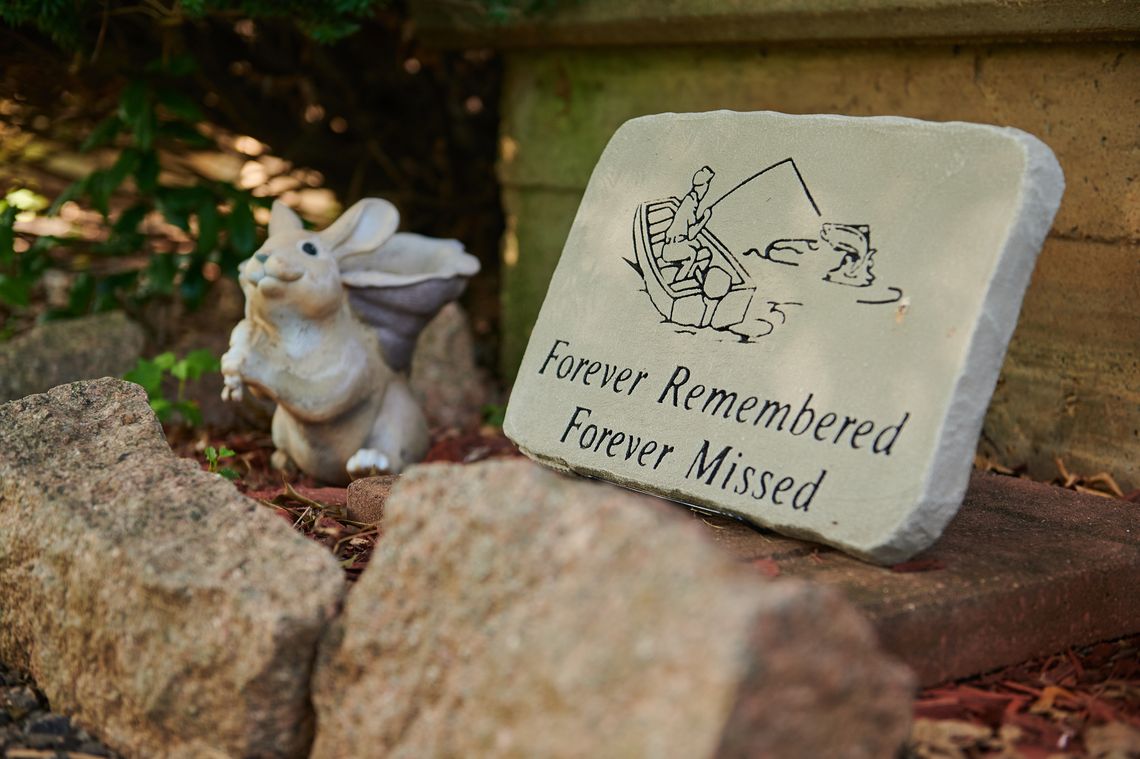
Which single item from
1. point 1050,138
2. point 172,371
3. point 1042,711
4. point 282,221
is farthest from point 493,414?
point 1042,711

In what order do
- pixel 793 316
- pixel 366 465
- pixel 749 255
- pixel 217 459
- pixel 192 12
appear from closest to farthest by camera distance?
pixel 793 316, pixel 749 255, pixel 217 459, pixel 366 465, pixel 192 12

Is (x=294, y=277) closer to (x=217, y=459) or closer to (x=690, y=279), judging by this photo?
(x=217, y=459)

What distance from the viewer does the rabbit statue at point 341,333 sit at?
298cm

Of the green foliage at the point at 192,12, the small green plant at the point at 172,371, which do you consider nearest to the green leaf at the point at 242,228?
the small green plant at the point at 172,371

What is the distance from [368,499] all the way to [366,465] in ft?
1.41

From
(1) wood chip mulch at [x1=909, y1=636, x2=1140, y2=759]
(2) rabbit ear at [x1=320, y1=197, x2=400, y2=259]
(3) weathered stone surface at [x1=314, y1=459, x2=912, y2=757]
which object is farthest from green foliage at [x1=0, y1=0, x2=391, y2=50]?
(1) wood chip mulch at [x1=909, y1=636, x2=1140, y2=759]

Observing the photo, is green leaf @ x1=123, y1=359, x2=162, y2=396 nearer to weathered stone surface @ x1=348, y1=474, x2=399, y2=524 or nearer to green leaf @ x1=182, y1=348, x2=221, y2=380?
green leaf @ x1=182, y1=348, x2=221, y2=380

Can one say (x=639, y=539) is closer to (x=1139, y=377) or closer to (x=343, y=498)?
(x=343, y=498)

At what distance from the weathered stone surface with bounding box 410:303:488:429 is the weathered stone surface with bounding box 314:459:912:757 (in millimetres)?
2324

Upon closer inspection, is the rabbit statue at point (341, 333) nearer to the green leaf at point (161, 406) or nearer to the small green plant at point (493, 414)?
the green leaf at point (161, 406)

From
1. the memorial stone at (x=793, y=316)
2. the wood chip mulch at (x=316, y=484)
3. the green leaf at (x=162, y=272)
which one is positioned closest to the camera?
the memorial stone at (x=793, y=316)

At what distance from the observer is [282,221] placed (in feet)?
10.3

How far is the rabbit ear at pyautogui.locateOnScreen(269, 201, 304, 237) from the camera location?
3.12m

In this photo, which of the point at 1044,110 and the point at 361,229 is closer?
the point at 1044,110
